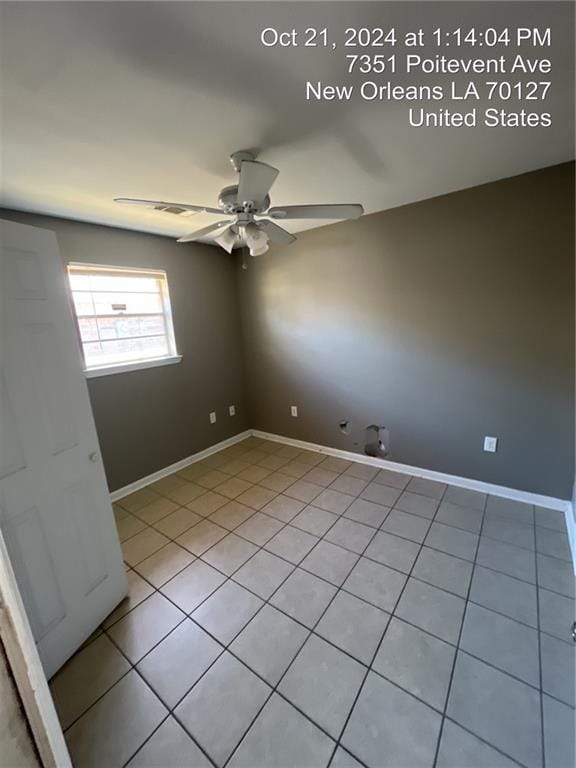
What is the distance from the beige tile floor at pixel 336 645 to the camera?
3.64 feet

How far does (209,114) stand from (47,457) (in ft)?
5.14

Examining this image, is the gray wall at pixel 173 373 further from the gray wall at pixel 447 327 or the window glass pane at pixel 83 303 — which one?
the gray wall at pixel 447 327

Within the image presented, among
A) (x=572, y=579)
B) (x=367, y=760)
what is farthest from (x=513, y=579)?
(x=367, y=760)

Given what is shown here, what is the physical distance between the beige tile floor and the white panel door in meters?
0.30

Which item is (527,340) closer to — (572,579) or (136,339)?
(572,579)

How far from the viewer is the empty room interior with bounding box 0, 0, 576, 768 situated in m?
1.03

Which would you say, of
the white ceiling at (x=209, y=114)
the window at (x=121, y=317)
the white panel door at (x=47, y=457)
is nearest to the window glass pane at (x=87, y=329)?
the window at (x=121, y=317)

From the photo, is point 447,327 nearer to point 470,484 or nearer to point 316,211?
point 470,484

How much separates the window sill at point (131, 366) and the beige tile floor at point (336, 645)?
1.22 m

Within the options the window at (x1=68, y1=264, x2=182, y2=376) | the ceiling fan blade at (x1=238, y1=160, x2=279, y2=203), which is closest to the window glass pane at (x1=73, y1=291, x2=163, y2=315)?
the window at (x1=68, y1=264, x2=182, y2=376)

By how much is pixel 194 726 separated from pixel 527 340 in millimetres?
2713

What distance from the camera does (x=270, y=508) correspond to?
8.15 ft

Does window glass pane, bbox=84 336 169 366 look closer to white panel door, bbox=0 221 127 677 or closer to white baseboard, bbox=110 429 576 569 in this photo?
white baseboard, bbox=110 429 576 569

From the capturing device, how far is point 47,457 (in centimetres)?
134
